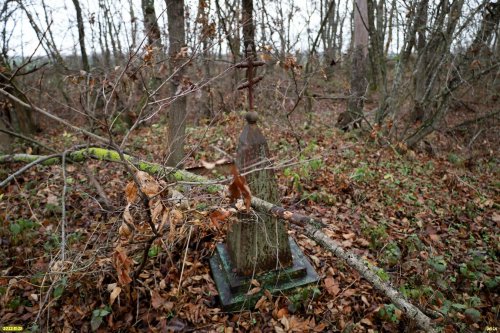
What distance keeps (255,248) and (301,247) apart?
963 millimetres

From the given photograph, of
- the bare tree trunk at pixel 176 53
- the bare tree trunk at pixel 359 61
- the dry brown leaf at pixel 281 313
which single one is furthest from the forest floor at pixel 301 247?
the bare tree trunk at pixel 359 61

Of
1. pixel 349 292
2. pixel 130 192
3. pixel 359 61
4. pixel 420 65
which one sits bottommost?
pixel 349 292

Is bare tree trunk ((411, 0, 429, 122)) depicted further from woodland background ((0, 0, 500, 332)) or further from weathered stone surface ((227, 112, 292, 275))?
weathered stone surface ((227, 112, 292, 275))

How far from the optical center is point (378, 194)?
4820mm

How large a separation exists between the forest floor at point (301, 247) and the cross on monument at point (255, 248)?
143 mm

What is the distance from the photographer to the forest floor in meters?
2.56

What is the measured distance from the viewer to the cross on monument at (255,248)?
2.56 metres

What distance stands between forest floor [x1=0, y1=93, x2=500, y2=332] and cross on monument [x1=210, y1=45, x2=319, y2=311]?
14 centimetres

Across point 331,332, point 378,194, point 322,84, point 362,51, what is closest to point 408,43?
point 362,51

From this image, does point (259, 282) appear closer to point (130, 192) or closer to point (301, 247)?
point (301, 247)

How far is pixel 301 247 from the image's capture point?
3.45 m

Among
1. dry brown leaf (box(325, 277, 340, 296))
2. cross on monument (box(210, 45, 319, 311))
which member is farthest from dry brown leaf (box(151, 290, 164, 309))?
dry brown leaf (box(325, 277, 340, 296))

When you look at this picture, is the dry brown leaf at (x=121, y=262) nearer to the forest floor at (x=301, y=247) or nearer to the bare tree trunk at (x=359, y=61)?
the forest floor at (x=301, y=247)

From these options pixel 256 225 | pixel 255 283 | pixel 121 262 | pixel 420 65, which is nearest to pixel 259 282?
pixel 255 283
